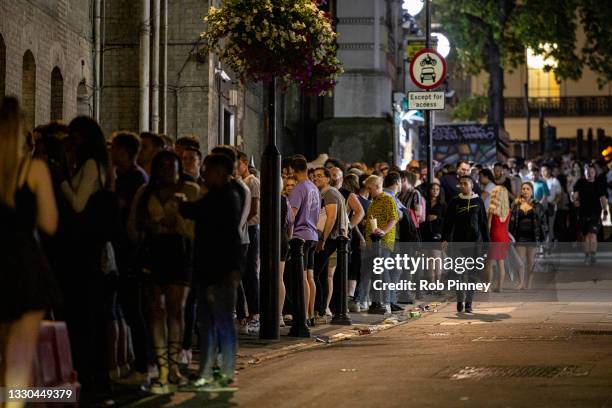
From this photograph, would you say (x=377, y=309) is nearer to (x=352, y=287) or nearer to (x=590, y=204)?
(x=352, y=287)

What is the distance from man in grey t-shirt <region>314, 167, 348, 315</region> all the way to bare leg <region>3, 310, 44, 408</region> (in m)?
9.49

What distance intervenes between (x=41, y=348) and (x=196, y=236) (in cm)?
211

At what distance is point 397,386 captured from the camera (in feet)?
39.1

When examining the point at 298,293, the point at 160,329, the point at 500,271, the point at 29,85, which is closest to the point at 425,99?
the point at 500,271

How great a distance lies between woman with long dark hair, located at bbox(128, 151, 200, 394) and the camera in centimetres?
1180

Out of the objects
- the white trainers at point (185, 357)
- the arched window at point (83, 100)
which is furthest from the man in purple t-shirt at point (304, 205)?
the arched window at point (83, 100)

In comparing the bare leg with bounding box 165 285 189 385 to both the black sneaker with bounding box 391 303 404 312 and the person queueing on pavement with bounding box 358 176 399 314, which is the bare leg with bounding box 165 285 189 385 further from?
the black sneaker with bounding box 391 303 404 312

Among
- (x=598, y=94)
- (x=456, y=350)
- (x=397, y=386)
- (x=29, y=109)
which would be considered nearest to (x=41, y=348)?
(x=397, y=386)

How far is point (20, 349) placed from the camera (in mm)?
9055

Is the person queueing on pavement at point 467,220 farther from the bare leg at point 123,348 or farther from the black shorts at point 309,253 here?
the bare leg at point 123,348

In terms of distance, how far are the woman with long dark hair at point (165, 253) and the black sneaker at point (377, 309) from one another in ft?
28.8

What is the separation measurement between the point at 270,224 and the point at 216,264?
12.9 ft

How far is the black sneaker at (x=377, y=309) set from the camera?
20547 millimetres

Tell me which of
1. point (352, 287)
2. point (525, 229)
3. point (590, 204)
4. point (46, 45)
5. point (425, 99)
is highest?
point (46, 45)
